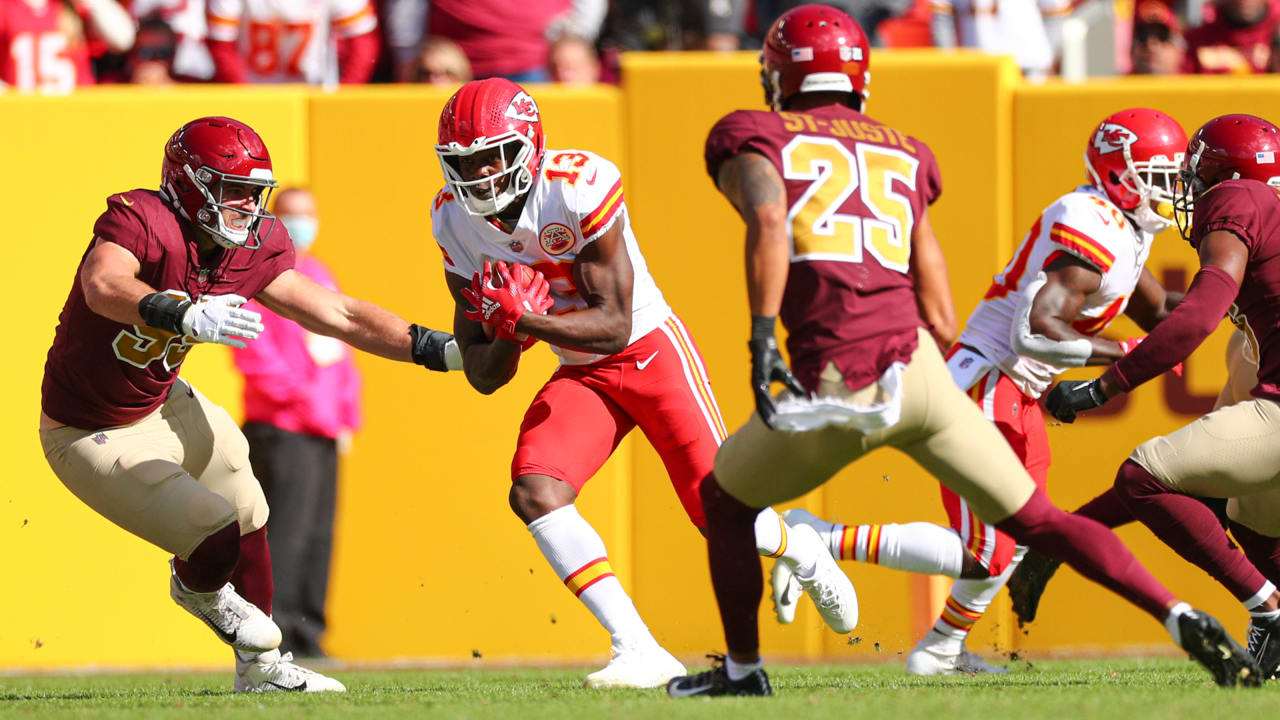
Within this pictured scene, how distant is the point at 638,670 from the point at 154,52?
186 inches

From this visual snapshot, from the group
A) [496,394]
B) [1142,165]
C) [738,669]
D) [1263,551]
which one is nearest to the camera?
[738,669]

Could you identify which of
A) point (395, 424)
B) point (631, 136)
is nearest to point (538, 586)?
point (395, 424)

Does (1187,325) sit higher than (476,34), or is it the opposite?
(476,34)

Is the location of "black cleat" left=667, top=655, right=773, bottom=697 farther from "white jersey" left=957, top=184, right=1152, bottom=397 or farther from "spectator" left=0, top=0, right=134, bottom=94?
"spectator" left=0, top=0, right=134, bottom=94

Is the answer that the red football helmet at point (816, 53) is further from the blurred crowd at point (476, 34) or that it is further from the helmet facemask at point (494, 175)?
the blurred crowd at point (476, 34)

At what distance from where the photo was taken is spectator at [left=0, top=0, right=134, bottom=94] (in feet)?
25.9

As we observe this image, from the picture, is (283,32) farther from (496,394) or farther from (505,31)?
(496,394)

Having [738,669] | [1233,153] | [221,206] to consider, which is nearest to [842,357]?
[738,669]

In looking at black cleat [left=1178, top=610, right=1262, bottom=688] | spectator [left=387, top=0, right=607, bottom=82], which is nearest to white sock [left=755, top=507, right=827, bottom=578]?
black cleat [left=1178, top=610, right=1262, bottom=688]

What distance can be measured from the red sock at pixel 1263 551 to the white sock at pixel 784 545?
135 cm

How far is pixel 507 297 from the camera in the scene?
15.0 feet

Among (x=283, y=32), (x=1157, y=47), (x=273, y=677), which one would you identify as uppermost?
(x=283, y=32)

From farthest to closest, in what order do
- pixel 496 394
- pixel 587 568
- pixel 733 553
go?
pixel 496 394 → pixel 587 568 → pixel 733 553

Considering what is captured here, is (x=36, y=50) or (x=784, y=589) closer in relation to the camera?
(x=784, y=589)
